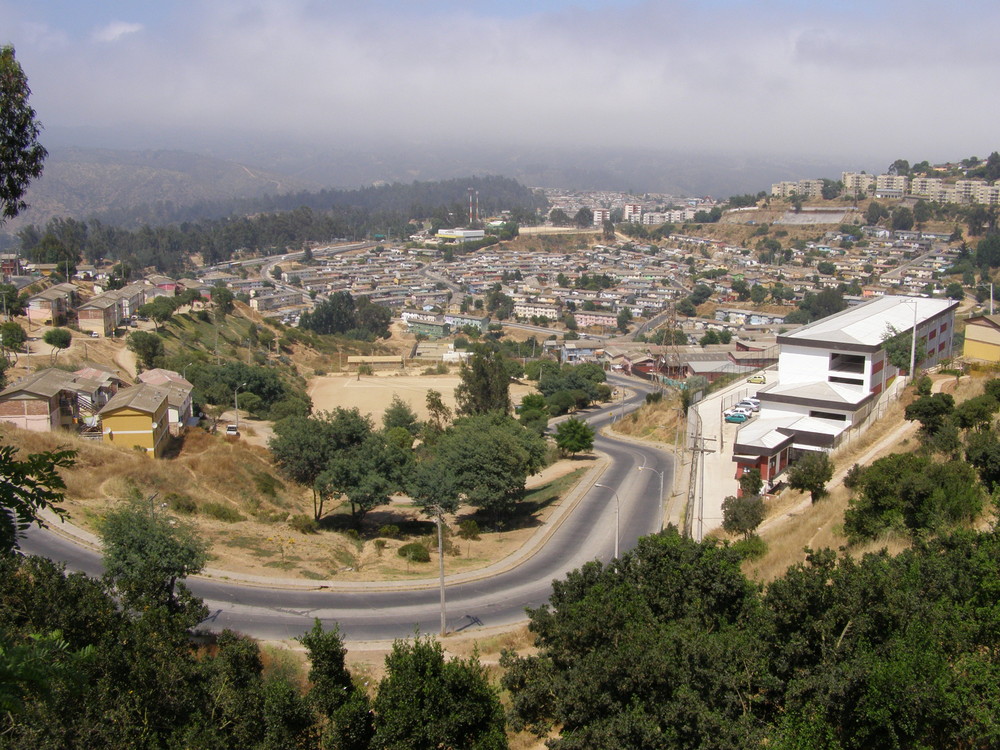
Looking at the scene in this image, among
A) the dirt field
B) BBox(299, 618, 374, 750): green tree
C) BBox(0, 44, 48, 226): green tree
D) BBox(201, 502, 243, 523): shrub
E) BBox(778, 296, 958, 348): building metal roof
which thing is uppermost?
BBox(0, 44, 48, 226): green tree

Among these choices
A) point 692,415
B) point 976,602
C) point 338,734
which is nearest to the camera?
point 338,734

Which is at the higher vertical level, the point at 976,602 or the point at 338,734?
the point at 976,602

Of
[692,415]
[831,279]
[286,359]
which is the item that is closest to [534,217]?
[831,279]

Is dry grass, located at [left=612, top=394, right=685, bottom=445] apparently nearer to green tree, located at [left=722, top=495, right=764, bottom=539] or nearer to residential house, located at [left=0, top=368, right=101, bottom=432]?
green tree, located at [left=722, top=495, right=764, bottom=539]

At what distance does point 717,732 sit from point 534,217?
4958 inches

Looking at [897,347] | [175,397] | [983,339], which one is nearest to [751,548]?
[897,347]

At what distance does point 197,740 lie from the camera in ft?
18.3

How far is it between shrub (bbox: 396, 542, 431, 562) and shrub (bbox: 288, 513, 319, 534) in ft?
6.78

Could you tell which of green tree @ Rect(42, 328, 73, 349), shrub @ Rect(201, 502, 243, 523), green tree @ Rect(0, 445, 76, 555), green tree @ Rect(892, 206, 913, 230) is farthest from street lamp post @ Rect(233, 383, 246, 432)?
green tree @ Rect(892, 206, 913, 230)

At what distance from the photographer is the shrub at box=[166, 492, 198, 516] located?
1530 centimetres

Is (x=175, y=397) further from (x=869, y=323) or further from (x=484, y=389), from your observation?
(x=869, y=323)

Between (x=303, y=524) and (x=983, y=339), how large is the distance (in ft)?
53.7

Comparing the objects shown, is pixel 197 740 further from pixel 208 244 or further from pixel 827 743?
pixel 208 244

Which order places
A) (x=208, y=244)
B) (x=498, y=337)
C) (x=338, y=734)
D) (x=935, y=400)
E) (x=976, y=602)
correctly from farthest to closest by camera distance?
(x=208, y=244) → (x=498, y=337) → (x=935, y=400) → (x=976, y=602) → (x=338, y=734)
